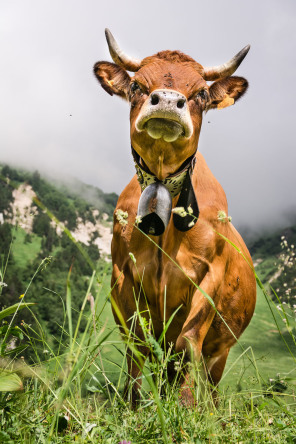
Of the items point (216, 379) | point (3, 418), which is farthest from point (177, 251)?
point (3, 418)

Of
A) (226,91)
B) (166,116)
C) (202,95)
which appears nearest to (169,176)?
(166,116)

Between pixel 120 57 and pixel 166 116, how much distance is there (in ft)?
4.80

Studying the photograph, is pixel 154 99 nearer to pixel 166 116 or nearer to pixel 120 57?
pixel 166 116

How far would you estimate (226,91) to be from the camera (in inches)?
176

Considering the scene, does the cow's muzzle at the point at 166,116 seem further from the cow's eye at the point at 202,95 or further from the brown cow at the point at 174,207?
the cow's eye at the point at 202,95

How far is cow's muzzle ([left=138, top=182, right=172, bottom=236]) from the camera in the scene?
12.2ft

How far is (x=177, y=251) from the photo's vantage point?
4.12 m

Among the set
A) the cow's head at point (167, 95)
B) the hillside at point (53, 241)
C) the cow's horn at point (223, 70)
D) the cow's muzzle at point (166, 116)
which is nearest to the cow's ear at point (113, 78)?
the cow's head at point (167, 95)

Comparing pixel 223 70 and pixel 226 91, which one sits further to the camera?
pixel 226 91

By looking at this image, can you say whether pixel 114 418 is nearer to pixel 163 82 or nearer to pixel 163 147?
pixel 163 147

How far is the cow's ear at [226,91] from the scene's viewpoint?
4.37 m

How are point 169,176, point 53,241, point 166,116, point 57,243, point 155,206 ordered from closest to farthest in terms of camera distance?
point 166,116 → point 155,206 → point 169,176 → point 53,241 → point 57,243

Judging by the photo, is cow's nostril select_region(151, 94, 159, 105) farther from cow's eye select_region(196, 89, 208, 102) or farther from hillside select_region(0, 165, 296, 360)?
hillside select_region(0, 165, 296, 360)

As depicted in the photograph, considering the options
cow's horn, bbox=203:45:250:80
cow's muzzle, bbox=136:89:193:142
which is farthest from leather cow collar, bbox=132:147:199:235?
cow's horn, bbox=203:45:250:80
